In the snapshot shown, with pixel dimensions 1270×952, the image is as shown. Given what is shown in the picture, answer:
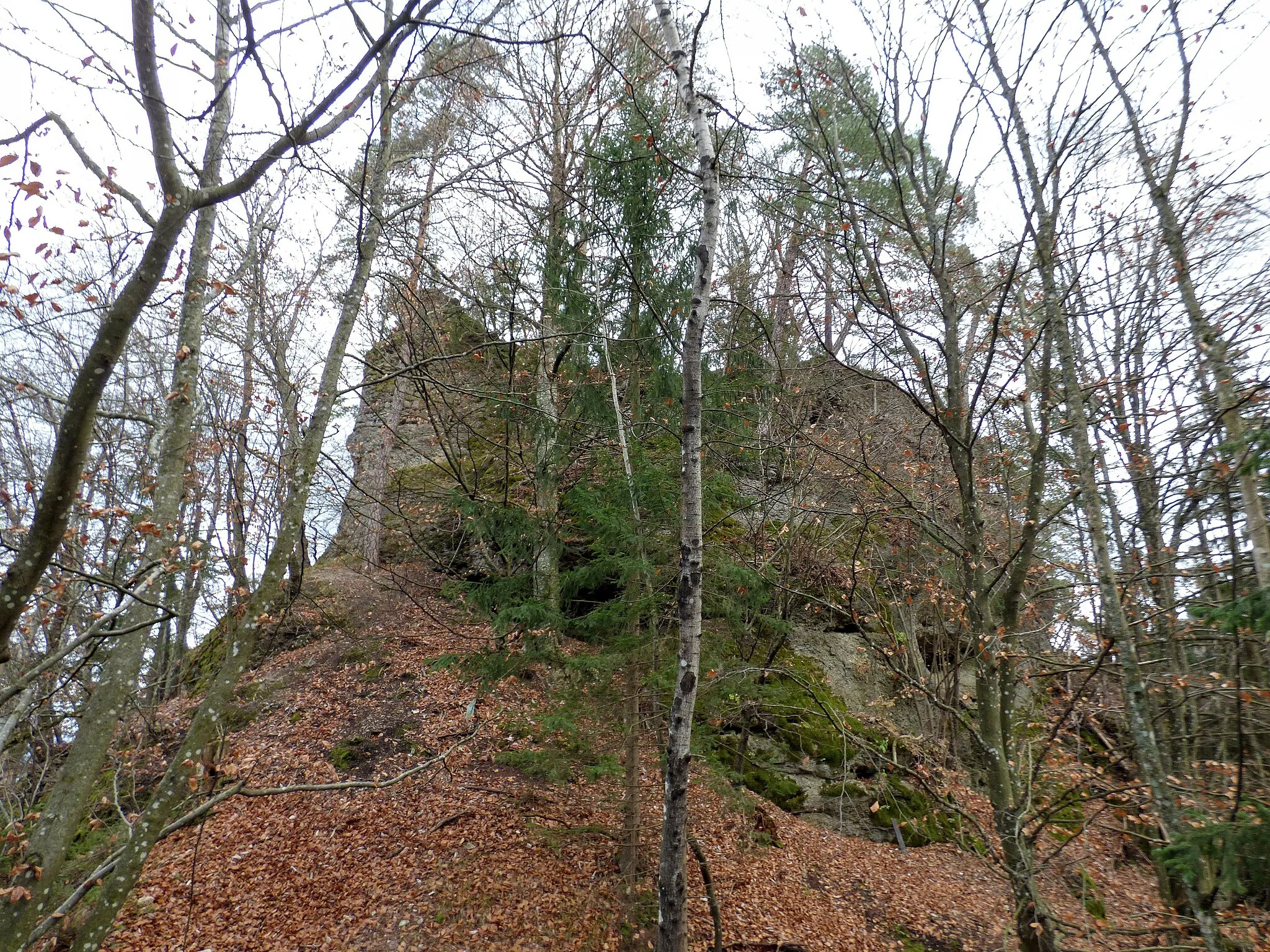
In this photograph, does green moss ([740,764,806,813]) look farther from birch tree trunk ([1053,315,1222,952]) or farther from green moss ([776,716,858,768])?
birch tree trunk ([1053,315,1222,952])

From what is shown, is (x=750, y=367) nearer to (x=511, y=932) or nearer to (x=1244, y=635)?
(x=1244, y=635)

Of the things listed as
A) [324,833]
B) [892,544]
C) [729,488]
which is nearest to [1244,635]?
[729,488]

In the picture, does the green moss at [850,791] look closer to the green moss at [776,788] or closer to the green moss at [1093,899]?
the green moss at [776,788]

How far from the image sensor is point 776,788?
27.2 ft

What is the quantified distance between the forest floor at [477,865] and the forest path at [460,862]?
2 centimetres

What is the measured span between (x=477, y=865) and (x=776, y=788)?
4218 mm

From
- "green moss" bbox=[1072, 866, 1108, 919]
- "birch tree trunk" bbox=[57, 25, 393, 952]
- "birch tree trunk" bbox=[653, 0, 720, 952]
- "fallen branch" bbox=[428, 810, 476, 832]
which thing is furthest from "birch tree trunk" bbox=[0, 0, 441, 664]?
"green moss" bbox=[1072, 866, 1108, 919]

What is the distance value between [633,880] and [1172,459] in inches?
248

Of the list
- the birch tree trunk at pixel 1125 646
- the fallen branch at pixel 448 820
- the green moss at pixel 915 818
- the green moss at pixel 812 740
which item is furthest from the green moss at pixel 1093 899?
the fallen branch at pixel 448 820

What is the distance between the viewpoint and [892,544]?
10.7 meters

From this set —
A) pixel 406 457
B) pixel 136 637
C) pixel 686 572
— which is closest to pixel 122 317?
pixel 686 572

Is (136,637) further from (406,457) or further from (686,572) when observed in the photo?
(406,457)

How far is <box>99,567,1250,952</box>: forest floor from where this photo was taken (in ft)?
17.6

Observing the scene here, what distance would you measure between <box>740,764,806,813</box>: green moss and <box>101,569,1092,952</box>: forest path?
28 cm
